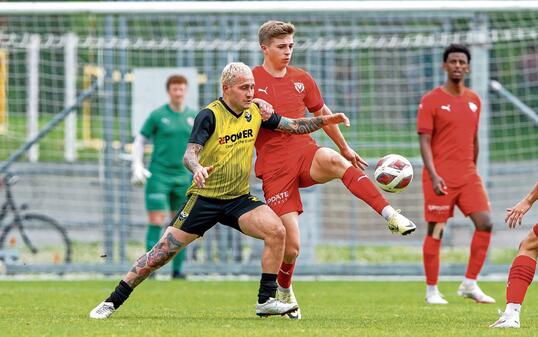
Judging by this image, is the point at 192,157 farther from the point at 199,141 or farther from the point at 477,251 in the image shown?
the point at 477,251

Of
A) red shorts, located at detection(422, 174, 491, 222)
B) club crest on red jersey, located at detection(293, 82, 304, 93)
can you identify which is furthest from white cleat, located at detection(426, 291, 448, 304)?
club crest on red jersey, located at detection(293, 82, 304, 93)

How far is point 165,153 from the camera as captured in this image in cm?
1494

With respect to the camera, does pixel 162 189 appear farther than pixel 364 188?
Yes

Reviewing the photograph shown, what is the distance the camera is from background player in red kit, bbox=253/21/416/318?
9.50 m

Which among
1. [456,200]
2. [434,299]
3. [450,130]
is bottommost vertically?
[434,299]

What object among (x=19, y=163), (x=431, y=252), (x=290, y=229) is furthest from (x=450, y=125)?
(x=19, y=163)

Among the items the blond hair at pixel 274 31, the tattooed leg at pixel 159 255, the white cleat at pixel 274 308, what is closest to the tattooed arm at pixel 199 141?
the tattooed leg at pixel 159 255

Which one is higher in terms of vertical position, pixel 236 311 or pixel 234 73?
pixel 234 73

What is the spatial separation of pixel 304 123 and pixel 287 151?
314 mm

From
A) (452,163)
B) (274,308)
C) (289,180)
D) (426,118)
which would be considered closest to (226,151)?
(289,180)

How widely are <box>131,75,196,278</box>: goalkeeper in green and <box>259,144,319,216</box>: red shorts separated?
5.32 m

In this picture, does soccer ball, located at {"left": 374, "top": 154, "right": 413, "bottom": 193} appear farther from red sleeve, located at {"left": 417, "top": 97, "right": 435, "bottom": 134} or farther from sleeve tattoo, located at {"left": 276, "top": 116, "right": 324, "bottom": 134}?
red sleeve, located at {"left": 417, "top": 97, "right": 435, "bottom": 134}

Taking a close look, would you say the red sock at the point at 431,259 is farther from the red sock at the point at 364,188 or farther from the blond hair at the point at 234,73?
the blond hair at the point at 234,73

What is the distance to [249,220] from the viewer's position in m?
9.06
